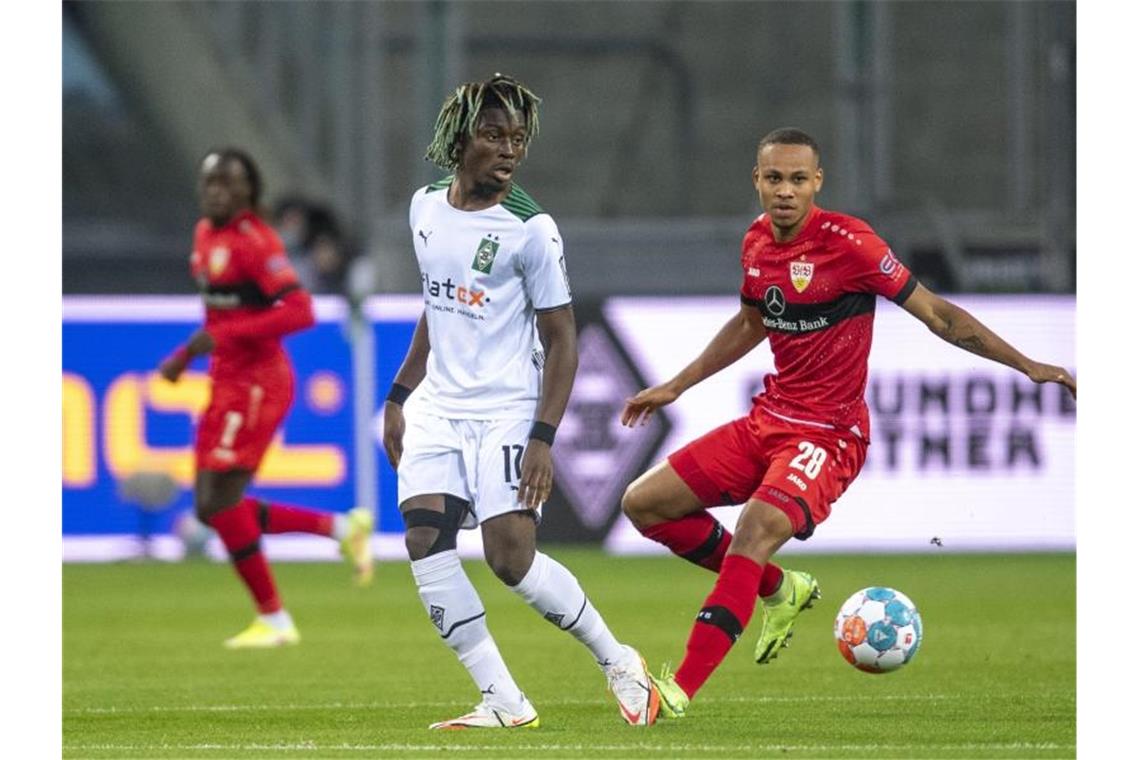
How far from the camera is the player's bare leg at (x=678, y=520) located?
760cm

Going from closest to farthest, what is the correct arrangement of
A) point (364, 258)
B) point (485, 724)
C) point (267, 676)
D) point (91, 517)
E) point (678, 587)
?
point (485, 724)
point (267, 676)
point (678, 587)
point (91, 517)
point (364, 258)

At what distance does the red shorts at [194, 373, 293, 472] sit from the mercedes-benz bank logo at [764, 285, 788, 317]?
374 cm

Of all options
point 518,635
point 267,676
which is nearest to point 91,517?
point 518,635

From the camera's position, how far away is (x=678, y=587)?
520 inches

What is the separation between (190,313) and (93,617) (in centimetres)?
373

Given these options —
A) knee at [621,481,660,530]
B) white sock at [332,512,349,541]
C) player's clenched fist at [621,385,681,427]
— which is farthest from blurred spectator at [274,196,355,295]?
player's clenched fist at [621,385,681,427]

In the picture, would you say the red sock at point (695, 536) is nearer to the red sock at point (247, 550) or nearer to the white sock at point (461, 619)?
the white sock at point (461, 619)

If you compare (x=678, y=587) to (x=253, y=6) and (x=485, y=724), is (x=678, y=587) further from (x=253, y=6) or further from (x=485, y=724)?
(x=253, y=6)

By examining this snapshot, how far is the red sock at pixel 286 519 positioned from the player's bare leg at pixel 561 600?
393 centimetres

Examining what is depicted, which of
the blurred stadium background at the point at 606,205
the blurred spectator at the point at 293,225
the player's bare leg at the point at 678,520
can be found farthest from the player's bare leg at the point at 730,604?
the blurred spectator at the point at 293,225

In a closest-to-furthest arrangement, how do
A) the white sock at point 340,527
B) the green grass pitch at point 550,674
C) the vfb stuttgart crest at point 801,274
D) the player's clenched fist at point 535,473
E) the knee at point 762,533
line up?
the green grass pitch at point 550,674, the player's clenched fist at point 535,473, the knee at point 762,533, the vfb stuttgart crest at point 801,274, the white sock at point 340,527

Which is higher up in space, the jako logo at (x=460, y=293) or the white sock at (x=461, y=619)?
the jako logo at (x=460, y=293)

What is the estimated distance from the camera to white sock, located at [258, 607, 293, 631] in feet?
34.2
